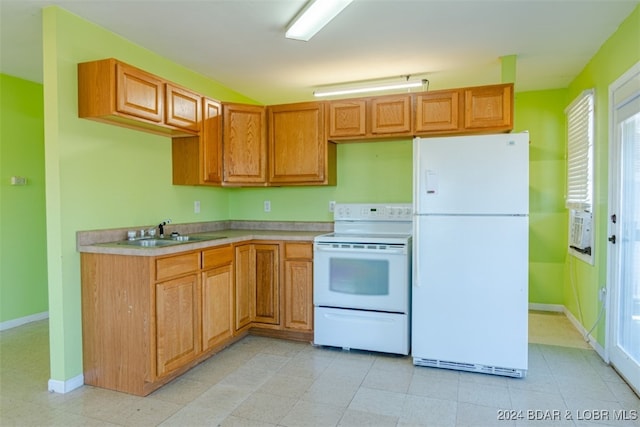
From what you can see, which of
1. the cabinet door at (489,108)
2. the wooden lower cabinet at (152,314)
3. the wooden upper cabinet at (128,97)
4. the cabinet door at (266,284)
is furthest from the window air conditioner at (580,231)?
the wooden upper cabinet at (128,97)

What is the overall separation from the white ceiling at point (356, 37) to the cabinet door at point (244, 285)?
170 centimetres

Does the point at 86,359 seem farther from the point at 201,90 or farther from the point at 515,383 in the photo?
the point at 515,383

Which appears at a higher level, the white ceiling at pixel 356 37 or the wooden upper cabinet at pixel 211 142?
the white ceiling at pixel 356 37

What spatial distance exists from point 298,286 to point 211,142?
1.52 meters

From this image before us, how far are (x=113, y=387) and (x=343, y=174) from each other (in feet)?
8.92

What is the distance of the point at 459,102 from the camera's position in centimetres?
324

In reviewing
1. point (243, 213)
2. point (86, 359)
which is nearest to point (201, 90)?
point (243, 213)

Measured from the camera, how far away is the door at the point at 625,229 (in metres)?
2.51

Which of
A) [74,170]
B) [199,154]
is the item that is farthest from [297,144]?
[74,170]

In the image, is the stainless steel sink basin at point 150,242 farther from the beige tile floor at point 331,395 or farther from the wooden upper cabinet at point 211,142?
the beige tile floor at point 331,395

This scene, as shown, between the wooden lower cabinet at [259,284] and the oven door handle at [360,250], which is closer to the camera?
the oven door handle at [360,250]

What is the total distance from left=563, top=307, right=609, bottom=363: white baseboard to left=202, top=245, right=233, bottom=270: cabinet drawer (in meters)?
3.04

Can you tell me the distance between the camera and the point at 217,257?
10.0 ft

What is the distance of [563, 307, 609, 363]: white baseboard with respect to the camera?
301 centimetres
